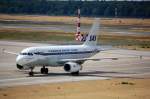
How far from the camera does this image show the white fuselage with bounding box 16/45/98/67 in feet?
208

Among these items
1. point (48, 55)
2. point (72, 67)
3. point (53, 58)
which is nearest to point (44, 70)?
point (53, 58)

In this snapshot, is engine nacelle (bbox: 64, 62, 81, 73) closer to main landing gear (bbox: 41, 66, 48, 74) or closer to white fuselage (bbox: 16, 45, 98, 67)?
white fuselage (bbox: 16, 45, 98, 67)

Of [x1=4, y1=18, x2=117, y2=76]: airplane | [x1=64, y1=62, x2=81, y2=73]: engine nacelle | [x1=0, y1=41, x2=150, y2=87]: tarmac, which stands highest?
[x1=4, y1=18, x2=117, y2=76]: airplane

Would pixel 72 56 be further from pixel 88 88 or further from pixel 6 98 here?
pixel 6 98

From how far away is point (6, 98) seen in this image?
4766cm

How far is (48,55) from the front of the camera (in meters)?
64.8

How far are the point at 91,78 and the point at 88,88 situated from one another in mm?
8227

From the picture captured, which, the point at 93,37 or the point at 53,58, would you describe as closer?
the point at 53,58

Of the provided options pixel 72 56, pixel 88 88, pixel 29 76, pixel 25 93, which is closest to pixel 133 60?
pixel 72 56

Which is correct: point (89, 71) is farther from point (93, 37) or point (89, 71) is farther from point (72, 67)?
point (72, 67)

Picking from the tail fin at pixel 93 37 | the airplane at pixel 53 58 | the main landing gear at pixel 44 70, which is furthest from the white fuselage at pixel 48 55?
the tail fin at pixel 93 37

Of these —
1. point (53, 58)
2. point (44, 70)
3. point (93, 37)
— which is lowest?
point (44, 70)

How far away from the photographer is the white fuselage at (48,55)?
63.3 metres

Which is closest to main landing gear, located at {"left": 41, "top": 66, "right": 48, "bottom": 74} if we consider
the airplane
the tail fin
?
the airplane
